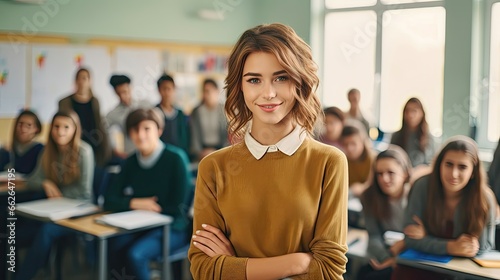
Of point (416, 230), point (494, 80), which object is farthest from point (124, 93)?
point (494, 80)

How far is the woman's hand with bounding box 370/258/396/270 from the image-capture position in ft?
10.4

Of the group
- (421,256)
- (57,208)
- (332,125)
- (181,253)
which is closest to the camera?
(421,256)

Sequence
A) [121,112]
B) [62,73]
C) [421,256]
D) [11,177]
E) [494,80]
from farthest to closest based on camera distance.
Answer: [121,112]
[62,73]
[494,80]
[11,177]
[421,256]

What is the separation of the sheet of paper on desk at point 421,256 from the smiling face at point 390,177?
41cm

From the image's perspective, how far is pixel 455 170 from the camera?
287cm

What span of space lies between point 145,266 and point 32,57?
5.85 ft

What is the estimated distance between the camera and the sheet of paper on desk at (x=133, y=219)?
3.11 m

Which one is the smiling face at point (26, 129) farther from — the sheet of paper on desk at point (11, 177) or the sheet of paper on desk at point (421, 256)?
the sheet of paper on desk at point (421, 256)

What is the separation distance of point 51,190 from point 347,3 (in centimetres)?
272

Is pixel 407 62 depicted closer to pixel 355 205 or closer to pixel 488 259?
pixel 355 205

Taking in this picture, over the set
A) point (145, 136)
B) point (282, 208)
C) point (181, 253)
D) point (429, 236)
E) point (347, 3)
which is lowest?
point (181, 253)

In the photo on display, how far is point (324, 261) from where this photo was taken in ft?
4.55

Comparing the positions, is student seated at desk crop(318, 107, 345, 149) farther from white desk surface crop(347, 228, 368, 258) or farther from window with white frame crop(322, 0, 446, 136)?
white desk surface crop(347, 228, 368, 258)

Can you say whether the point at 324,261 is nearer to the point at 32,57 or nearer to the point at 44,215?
the point at 44,215
